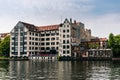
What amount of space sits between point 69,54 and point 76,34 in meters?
15.1

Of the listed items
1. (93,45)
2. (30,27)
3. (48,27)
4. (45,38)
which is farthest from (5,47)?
(93,45)

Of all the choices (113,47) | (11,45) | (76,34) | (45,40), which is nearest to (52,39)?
(45,40)

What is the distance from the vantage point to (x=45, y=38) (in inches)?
6471

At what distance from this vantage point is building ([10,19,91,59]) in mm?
151125

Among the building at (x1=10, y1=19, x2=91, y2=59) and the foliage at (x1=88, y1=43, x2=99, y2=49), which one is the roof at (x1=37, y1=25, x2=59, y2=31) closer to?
the building at (x1=10, y1=19, x2=91, y2=59)

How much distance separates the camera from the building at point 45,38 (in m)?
151

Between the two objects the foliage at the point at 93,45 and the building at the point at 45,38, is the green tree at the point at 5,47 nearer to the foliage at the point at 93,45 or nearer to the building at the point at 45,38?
the building at the point at 45,38

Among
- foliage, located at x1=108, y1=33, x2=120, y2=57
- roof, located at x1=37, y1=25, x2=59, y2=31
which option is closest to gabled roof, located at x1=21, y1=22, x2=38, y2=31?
roof, located at x1=37, y1=25, x2=59, y2=31

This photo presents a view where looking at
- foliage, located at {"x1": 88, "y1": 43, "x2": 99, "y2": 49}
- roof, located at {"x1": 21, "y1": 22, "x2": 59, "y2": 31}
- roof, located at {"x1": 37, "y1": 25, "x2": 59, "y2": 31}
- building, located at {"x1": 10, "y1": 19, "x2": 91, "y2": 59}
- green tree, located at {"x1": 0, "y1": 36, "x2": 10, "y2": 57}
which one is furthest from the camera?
green tree, located at {"x1": 0, "y1": 36, "x2": 10, "y2": 57}

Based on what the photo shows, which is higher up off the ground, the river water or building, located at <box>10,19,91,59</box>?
building, located at <box>10,19,91,59</box>

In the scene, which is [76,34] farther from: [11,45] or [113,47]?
[11,45]

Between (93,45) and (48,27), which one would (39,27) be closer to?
(48,27)

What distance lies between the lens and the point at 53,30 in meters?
161

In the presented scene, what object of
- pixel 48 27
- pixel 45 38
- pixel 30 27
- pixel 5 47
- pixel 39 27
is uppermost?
pixel 39 27
